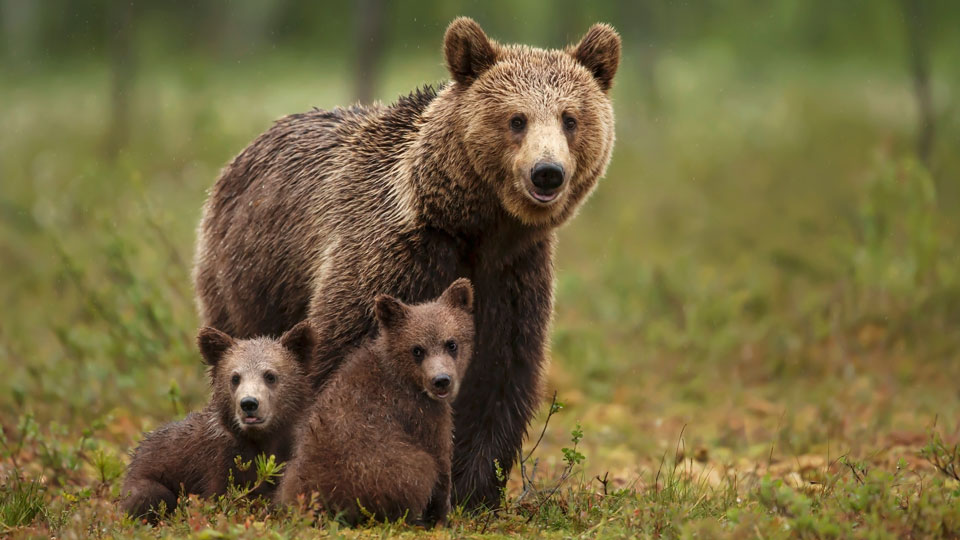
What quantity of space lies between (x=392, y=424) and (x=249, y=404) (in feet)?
2.30

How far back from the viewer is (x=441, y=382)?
5.54 metres

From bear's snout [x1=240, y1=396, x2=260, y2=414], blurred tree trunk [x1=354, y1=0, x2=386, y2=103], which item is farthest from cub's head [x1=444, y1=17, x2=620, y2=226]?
blurred tree trunk [x1=354, y1=0, x2=386, y2=103]

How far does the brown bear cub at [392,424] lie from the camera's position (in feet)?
18.0

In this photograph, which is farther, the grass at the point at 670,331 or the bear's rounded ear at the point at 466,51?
the bear's rounded ear at the point at 466,51

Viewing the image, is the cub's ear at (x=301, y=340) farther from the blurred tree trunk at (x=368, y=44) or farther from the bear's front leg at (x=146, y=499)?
the blurred tree trunk at (x=368, y=44)

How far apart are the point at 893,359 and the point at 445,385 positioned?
21.2 ft

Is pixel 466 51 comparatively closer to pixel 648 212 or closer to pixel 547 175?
pixel 547 175

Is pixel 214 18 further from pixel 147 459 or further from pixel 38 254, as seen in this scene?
pixel 147 459

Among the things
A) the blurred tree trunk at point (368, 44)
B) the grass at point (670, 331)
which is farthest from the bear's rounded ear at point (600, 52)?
the blurred tree trunk at point (368, 44)

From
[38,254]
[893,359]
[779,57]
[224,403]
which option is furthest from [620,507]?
[779,57]

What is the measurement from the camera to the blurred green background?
9.58 m

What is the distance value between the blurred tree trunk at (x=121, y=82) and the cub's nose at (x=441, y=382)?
1485cm

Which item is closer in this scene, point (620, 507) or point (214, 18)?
point (620, 507)

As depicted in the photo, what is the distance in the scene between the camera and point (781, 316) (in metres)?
11.8
